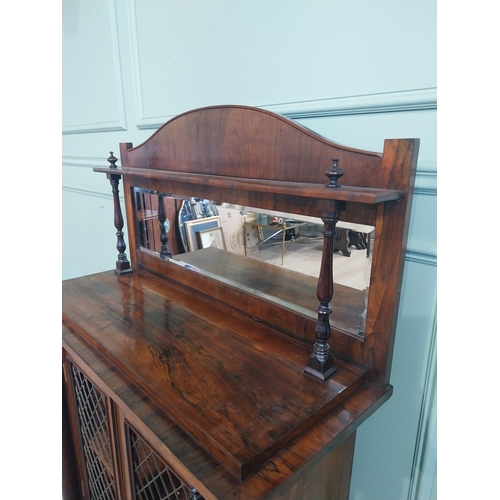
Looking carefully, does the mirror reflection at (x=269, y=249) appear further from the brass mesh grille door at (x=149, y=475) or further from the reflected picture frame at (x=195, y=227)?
the brass mesh grille door at (x=149, y=475)

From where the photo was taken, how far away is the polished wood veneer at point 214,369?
0.40 m

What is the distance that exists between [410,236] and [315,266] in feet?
0.49

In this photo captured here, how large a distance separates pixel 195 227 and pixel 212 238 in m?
0.05

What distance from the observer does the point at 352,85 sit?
555mm

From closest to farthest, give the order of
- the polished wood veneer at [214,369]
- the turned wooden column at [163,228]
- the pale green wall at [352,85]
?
the polished wood veneer at [214,369]
the pale green wall at [352,85]
the turned wooden column at [163,228]

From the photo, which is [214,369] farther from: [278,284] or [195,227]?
[195,227]

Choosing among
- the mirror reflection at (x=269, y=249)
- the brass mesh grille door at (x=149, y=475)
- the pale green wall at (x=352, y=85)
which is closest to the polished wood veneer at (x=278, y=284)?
the mirror reflection at (x=269, y=249)

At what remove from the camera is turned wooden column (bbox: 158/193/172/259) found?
2.59 feet

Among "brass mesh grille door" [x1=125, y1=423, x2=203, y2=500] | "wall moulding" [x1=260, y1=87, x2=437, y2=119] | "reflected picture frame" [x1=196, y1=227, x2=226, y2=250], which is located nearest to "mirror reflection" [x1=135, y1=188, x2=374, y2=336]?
"reflected picture frame" [x1=196, y1=227, x2=226, y2=250]

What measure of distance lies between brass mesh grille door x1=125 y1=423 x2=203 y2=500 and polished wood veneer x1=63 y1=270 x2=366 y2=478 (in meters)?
0.09

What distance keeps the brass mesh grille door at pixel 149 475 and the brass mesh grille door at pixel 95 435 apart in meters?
0.08

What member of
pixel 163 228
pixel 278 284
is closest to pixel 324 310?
pixel 278 284

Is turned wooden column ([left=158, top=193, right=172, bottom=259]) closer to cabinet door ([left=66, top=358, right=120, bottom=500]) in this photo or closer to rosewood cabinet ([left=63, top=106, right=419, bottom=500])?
Result: rosewood cabinet ([left=63, top=106, right=419, bottom=500])
